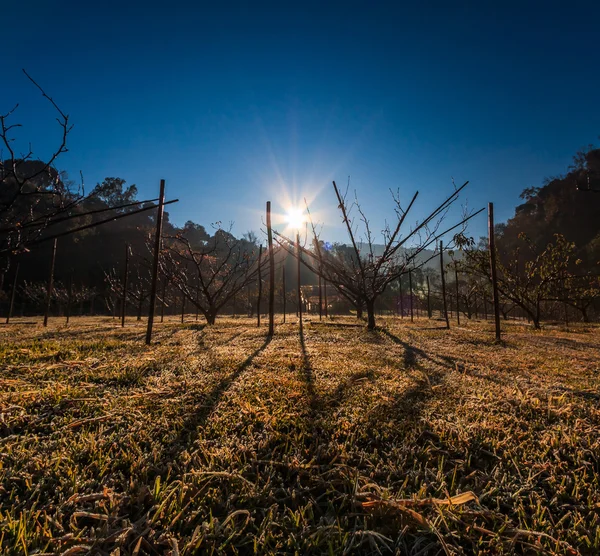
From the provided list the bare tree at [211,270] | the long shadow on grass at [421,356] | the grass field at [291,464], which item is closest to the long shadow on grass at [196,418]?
the grass field at [291,464]

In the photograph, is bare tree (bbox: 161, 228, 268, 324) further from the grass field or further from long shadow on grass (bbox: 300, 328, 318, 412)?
the grass field

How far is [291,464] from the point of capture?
1.64 m

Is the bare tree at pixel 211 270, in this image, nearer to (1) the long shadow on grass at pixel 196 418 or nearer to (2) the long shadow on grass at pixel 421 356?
(2) the long shadow on grass at pixel 421 356

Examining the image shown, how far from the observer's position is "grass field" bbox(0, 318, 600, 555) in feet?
3.85

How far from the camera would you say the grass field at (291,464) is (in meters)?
1.17

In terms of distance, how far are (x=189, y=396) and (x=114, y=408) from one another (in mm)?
582

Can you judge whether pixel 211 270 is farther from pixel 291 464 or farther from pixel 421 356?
pixel 291 464

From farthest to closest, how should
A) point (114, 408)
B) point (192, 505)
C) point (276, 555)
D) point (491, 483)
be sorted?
point (114, 408) < point (491, 483) < point (192, 505) < point (276, 555)

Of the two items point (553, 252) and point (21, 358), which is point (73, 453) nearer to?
point (21, 358)

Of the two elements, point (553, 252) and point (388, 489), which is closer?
point (388, 489)

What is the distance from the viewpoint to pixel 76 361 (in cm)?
364

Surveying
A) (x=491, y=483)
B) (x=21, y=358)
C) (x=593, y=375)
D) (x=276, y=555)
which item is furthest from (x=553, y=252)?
(x=21, y=358)

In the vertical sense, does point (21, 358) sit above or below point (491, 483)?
above

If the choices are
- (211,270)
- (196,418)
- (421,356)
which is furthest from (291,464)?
(211,270)
